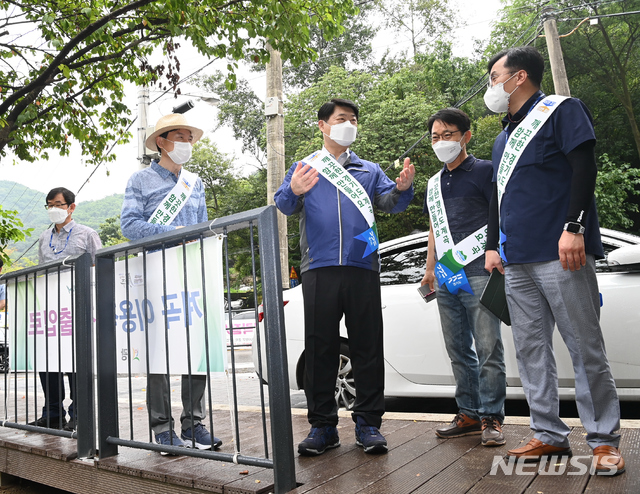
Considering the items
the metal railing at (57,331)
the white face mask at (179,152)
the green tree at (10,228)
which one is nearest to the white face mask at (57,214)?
the metal railing at (57,331)

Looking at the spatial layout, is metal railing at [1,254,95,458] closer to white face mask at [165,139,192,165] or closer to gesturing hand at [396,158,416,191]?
white face mask at [165,139,192,165]

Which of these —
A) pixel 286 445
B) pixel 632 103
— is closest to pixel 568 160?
pixel 286 445

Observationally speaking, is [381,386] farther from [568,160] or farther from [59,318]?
[59,318]

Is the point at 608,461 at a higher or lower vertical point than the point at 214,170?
lower

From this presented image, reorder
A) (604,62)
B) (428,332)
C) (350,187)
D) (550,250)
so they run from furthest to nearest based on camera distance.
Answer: (604,62), (428,332), (350,187), (550,250)

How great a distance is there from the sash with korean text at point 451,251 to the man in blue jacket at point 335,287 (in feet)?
1.23

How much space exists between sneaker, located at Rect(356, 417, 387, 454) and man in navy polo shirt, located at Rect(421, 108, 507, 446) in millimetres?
475

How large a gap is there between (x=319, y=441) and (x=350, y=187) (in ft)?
4.55

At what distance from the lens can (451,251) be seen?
10.6 ft

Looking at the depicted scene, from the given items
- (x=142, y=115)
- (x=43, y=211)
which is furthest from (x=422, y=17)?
(x=43, y=211)

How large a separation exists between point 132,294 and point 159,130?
3.56ft

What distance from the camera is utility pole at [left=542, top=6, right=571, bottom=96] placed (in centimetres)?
1167

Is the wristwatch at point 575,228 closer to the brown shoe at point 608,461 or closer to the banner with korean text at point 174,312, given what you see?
the brown shoe at point 608,461

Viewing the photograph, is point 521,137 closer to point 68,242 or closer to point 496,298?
point 496,298
